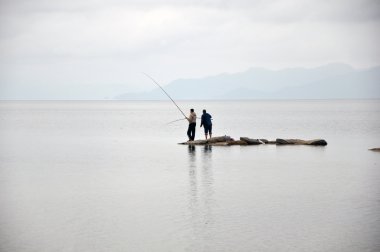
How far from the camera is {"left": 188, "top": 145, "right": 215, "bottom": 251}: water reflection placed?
12.5 m

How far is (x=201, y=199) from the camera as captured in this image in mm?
16375

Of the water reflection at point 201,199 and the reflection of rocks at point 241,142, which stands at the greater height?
the reflection of rocks at point 241,142

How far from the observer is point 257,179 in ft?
66.8

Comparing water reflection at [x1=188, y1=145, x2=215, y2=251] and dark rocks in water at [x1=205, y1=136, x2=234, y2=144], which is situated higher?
dark rocks in water at [x1=205, y1=136, x2=234, y2=144]

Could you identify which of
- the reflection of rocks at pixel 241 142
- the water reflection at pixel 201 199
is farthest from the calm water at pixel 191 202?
the reflection of rocks at pixel 241 142

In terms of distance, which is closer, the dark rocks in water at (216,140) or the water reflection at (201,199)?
the water reflection at (201,199)

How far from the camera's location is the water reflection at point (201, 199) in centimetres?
1252

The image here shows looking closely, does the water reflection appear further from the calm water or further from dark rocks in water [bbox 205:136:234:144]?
dark rocks in water [bbox 205:136:234:144]

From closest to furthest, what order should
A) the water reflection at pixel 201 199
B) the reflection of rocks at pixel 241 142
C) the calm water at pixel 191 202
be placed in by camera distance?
the calm water at pixel 191 202 → the water reflection at pixel 201 199 → the reflection of rocks at pixel 241 142

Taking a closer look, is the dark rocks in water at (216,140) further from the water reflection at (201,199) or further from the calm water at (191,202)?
the water reflection at (201,199)

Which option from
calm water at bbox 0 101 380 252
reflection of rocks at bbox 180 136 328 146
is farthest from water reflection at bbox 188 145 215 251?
reflection of rocks at bbox 180 136 328 146

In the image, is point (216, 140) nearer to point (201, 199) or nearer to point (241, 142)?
point (241, 142)

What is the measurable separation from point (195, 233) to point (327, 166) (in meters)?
12.5

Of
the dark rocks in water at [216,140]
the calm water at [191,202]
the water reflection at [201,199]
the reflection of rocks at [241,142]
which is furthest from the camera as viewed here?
the dark rocks in water at [216,140]
